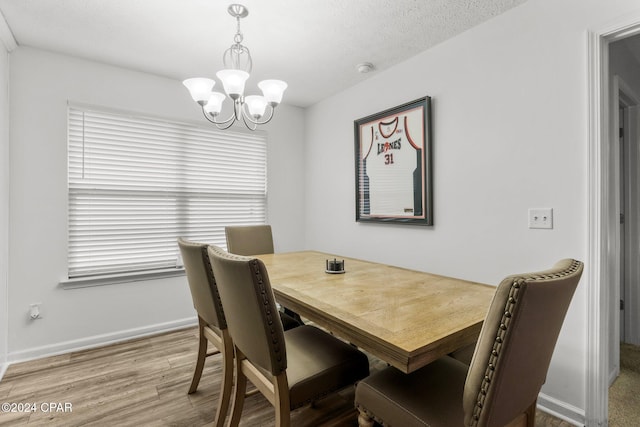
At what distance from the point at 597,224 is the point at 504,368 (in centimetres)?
129

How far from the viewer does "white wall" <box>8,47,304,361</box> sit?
2.45 meters

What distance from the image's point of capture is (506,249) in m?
2.05

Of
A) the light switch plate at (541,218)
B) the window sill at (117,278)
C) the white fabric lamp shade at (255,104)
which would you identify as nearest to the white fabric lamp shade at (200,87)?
the white fabric lamp shade at (255,104)

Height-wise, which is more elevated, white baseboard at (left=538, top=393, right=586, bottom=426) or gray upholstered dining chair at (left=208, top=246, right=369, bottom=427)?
gray upholstered dining chair at (left=208, top=246, right=369, bottom=427)

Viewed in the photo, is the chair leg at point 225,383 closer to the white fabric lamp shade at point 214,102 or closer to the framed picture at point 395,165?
the white fabric lamp shade at point 214,102

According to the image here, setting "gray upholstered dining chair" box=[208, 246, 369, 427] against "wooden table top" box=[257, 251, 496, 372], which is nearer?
"wooden table top" box=[257, 251, 496, 372]

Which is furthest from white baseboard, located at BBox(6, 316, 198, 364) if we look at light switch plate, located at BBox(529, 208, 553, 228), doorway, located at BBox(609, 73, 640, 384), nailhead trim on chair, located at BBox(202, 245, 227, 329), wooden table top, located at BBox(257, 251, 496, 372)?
doorway, located at BBox(609, 73, 640, 384)

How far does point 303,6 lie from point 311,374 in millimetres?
2026

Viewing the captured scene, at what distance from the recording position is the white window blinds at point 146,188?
107 inches

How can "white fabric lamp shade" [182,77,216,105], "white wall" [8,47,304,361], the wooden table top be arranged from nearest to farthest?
1. the wooden table top
2. "white fabric lamp shade" [182,77,216,105]
3. "white wall" [8,47,304,361]

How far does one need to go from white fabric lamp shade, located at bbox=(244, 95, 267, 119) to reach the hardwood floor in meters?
1.78

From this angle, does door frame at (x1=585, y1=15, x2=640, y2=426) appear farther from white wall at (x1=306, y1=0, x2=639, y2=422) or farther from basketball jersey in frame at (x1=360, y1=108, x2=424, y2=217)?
basketball jersey in frame at (x1=360, y1=108, x2=424, y2=217)

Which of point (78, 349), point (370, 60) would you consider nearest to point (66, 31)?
point (370, 60)

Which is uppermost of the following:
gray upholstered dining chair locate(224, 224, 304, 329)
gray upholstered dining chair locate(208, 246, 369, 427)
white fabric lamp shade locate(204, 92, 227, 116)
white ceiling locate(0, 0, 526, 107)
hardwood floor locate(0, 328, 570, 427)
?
white ceiling locate(0, 0, 526, 107)
